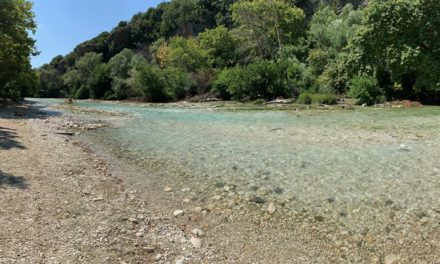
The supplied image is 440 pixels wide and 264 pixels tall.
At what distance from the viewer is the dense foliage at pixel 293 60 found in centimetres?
3222

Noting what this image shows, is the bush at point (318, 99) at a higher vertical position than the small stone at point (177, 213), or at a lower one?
higher

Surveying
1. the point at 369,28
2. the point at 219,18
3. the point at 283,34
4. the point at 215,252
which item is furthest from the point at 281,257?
→ the point at 219,18

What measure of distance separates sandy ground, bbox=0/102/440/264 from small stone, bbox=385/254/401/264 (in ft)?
0.05

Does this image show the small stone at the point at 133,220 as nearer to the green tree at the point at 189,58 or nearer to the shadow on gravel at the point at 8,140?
the shadow on gravel at the point at 8,140

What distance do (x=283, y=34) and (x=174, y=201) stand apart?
62.1 m

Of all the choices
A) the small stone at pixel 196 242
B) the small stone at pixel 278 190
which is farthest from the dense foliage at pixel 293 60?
the small stone at pixel 196 242

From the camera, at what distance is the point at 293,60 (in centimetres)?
5469

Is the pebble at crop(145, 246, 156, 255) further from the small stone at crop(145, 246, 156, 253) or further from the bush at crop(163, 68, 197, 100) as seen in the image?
the bush at crop(163, 68, 197, 100)

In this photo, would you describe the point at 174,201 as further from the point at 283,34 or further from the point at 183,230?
the point at 283,34

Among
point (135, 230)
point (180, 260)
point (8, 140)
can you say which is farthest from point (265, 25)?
point (180, 260)

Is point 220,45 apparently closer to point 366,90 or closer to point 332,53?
point 332,53

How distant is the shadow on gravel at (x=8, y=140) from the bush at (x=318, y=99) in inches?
1177

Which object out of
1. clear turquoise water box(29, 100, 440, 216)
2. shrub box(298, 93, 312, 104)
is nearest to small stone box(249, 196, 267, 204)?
clear turquoise water box(29, 100, 440, 216)

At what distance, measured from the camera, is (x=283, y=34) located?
6638 centimetres
